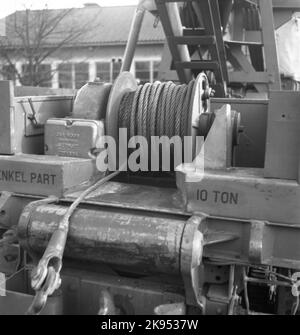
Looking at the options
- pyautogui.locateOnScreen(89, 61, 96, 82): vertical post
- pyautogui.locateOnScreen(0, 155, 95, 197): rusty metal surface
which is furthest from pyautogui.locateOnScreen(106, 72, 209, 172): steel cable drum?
pyautogui.locateOnScreen(89, 61, 96, 82): vertical post

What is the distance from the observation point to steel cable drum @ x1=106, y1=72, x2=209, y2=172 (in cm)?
341

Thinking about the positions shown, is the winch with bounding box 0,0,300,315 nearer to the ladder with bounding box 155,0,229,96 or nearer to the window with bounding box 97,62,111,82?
the ladder with bounding box 155,0,229,96

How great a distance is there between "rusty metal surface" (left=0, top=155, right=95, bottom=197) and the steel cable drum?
40 centimetres

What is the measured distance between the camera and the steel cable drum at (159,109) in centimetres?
341

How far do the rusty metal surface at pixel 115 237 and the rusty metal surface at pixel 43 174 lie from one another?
0.22 m

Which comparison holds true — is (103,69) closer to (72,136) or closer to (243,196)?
(72,136)

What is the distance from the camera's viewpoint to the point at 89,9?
2667cm

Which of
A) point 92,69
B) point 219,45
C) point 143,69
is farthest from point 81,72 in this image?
point 219,45

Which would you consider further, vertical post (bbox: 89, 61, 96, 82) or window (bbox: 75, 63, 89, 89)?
vertical post (bbox: 89, 61, 96, 82)

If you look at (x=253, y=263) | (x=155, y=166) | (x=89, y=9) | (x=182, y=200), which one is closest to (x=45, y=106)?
(x=155, y=166)

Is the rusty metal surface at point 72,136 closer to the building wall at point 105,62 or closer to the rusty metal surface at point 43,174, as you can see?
the rusty metal surface at point 43,174

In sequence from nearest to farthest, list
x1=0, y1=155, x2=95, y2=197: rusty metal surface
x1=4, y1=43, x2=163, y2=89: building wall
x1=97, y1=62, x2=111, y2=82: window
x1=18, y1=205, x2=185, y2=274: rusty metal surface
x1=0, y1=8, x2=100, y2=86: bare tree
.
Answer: x1=18, y1=205, x2=185, y2=274: rusty metal surface < x1=0, y1=155, x2=95, y2=197: rusty metal surface < x1=0, y1=8, x2=100, y2=86: bare tree < x1=4, y1=43, x2=163, y2=89: building wall < x1=97, y1=62, x2=111, y2=82: window
